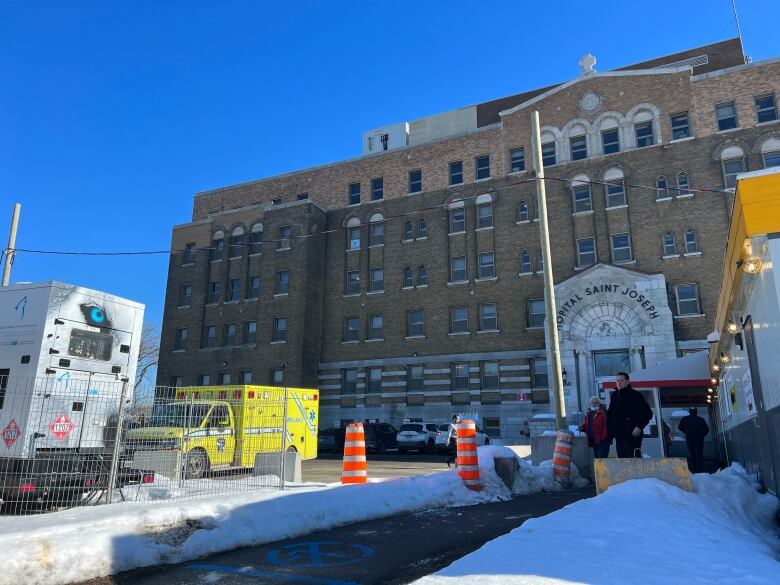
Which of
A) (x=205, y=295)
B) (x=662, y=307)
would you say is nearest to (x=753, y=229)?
(x=662, y=307)

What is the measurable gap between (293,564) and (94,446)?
4986 mm

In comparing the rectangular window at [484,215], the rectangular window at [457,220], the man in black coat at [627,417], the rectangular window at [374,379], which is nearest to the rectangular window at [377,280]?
the rectangular window at [374,379]

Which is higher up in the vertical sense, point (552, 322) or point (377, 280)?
point (377, 280)

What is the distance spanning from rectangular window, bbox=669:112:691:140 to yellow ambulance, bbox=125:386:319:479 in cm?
2717

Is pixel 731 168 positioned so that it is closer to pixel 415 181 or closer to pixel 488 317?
pixel 488 317

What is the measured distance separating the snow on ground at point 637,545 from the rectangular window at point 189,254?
40.8m

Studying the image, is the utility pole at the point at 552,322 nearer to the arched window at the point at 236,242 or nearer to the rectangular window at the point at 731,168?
the rectangular window at the point at 731,168

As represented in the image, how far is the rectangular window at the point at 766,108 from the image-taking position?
30531mm

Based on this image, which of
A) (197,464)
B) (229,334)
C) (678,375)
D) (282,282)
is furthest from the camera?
(229,334)

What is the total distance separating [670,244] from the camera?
31.0 meters

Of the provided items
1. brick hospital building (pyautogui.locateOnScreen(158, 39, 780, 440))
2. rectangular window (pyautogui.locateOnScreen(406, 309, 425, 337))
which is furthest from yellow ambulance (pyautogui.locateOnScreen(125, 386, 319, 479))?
rectangular window (pyautogui.locateOnScreen(406, 309, 425, 337))

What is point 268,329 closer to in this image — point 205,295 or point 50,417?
point 205,295

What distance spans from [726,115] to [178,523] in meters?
35.2

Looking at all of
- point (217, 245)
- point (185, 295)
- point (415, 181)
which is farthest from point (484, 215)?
point (185, 295)
